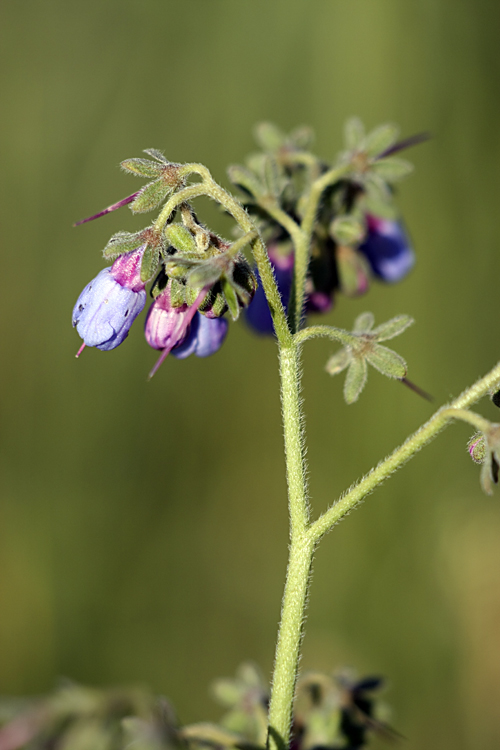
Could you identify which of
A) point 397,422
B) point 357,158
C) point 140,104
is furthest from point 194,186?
point 140,104

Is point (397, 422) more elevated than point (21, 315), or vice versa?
point (21, 315)

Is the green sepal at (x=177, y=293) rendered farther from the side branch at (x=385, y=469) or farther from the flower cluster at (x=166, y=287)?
the side branch at (x=385, y=469)

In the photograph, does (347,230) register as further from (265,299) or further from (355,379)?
(355,379)

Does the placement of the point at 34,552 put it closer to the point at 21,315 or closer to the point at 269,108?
the point at 21,315

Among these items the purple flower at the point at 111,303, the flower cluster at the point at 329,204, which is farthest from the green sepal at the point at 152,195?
→ the flower cluster at the point at 329,204

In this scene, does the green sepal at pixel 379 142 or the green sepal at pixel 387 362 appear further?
the green sepal at pixel 379 142

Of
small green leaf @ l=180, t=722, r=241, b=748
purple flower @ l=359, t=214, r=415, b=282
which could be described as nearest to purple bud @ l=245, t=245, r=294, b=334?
purple flower @ l=359, t=214, r=415, b=282
